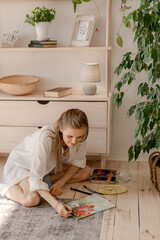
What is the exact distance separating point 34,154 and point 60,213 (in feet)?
1.40

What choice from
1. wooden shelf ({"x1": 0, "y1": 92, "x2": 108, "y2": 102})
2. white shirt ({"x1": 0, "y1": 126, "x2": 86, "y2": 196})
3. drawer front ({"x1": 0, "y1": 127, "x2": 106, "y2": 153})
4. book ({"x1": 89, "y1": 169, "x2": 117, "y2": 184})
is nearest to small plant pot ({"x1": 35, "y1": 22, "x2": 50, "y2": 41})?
wooden shelf ({"x1": 0, "y1": 92, "x2": 108, "y2": 102})

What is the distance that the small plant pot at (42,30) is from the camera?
3000 mm

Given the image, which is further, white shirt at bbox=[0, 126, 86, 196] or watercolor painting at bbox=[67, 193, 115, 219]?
white shirt at bbox=[0, 126, 86, 196]

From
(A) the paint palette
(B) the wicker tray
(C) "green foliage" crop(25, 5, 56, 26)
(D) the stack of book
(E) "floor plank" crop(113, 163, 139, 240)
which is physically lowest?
(A) the paint palette

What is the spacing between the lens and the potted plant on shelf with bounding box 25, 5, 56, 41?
297cm

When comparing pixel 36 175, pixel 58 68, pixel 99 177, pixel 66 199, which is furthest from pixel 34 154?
pixel 58 68

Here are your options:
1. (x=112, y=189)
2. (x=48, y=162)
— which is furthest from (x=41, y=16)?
(x=112, y=189)

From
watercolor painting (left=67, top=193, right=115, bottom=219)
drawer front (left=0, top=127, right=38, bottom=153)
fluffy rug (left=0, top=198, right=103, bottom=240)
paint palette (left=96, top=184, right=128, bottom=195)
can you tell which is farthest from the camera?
drawer front (left=0, top=127, right=38, bottom=153)

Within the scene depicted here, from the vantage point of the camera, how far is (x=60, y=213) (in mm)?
2244

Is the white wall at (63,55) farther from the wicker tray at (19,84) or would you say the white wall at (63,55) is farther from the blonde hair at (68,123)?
the blonde hair at (68,123)

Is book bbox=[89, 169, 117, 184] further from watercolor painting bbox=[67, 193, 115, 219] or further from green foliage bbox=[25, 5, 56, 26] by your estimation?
green foliage bbox=[25, 5, 56, 26]

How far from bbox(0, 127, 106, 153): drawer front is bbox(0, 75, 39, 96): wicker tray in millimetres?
309

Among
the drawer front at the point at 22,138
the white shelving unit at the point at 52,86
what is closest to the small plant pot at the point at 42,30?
the white shelving unit at the point at 52,86

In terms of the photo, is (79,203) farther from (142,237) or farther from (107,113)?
(107,113)
